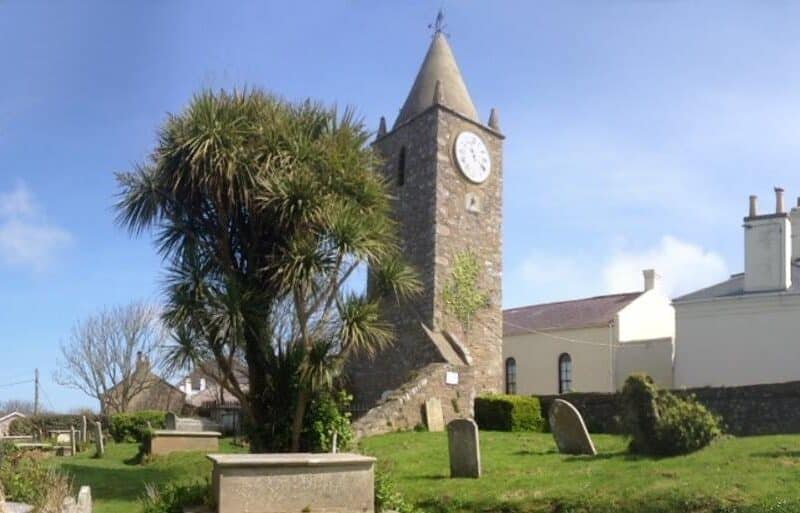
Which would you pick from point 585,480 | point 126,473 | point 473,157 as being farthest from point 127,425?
point 585,480

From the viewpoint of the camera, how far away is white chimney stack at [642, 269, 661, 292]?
3884cm

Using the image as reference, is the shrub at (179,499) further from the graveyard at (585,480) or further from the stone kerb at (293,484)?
the graveyard at (585,480)

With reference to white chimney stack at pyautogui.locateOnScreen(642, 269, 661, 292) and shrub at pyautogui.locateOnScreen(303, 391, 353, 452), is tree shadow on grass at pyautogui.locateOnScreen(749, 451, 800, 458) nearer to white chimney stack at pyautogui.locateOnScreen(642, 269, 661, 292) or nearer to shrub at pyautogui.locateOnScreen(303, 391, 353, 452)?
shrub at pyautogui.locateOnScreen(303, 391, 353, 452)

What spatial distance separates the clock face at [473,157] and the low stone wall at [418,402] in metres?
7.21

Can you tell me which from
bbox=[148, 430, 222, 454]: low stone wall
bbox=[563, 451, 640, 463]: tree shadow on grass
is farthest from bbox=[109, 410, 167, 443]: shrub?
bbox=[563, 451, 640, 463]: tree shadow on grass

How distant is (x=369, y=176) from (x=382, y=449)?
246 inches

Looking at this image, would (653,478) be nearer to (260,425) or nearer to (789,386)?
(260,425)

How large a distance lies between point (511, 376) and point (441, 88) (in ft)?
52.6

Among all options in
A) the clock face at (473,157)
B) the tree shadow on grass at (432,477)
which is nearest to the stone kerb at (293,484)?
the tree shadow on grass at (432,477)

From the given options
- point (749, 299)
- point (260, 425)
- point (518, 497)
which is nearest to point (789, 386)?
point (749, 299)

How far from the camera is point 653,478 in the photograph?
497 inches

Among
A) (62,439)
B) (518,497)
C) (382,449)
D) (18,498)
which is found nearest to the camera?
(18,498)

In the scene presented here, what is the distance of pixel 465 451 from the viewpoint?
14.6 meters

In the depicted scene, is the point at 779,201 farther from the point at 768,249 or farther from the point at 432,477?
the point at 432,477
